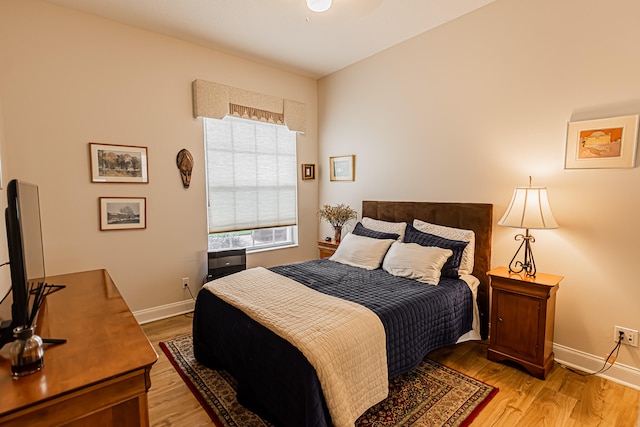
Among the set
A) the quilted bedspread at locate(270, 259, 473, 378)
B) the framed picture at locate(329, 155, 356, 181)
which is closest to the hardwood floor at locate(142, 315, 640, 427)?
the quilted bedspread at locate(270, 259, 473, 378)

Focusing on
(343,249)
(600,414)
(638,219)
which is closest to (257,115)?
(343,249)

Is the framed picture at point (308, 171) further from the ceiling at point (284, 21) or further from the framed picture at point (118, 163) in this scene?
the framed picture at point (118, 163)

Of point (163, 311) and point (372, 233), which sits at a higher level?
point (372, 233)

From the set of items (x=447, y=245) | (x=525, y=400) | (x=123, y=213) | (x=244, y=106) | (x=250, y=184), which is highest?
(x=244, y=106)

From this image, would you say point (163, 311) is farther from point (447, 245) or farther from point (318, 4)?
point (318, 4)

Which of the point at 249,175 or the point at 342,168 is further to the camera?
the point at 342,168

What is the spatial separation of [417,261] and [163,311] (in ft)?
8.73

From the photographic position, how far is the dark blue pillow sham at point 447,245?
2695mm

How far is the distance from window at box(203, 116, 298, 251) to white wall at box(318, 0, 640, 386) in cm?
144

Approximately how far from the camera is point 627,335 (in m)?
2.19

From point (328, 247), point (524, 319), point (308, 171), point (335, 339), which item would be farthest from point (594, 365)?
point (308, 171)

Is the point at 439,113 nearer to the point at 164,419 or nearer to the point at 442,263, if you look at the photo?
the point at 442,263

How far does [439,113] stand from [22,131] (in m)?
3.70

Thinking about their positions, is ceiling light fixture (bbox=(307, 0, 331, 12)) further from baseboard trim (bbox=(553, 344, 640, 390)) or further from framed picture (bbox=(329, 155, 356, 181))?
baseboard trim (bbox=(553, 344, 640, 390))
